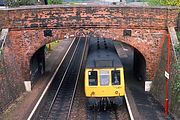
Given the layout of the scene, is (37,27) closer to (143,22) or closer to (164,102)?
(143,22)

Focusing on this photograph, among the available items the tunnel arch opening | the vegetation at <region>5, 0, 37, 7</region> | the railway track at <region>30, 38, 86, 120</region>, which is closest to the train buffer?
the tunnel arch opening

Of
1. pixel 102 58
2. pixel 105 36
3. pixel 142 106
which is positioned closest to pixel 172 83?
pixel 142 106

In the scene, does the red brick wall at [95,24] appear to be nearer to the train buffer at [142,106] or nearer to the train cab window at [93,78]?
the train buffer at [142,106]

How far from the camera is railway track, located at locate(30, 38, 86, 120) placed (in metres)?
19.6

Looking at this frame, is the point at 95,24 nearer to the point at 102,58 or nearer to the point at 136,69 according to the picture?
the point at 102,58

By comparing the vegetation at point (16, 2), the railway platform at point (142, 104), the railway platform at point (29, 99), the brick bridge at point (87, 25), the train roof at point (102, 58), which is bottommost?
the railway platform at point (142, 104)

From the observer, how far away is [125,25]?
22234 millimetres

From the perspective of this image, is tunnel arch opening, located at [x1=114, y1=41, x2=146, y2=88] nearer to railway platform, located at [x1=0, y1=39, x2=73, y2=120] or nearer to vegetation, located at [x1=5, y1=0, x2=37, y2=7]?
railway platform, located at [x1=0, y1=39, x2=73, y2=120]

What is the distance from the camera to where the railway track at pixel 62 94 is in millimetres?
19630

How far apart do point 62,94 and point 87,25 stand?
455 centimetres

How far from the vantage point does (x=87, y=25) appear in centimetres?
2242

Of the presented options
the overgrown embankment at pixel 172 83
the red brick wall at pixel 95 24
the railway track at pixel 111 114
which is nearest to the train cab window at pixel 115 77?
the railway track at pixel 111 114

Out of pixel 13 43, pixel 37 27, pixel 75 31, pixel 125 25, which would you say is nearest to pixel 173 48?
pixel 125 25

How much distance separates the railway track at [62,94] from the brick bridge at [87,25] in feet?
7.03
